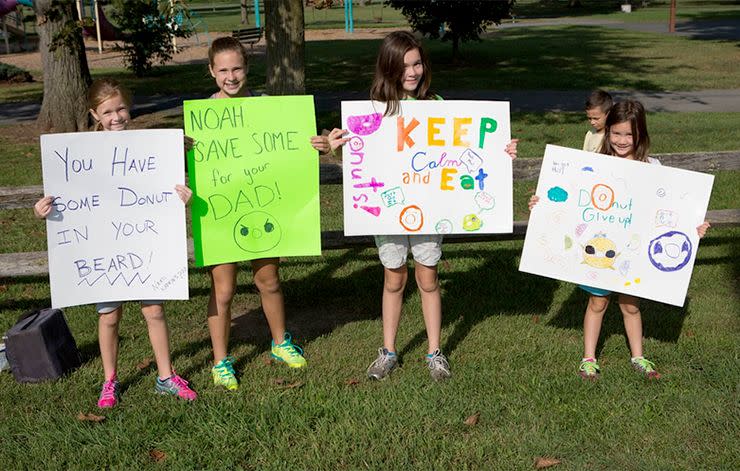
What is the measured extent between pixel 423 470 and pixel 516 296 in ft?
8.54

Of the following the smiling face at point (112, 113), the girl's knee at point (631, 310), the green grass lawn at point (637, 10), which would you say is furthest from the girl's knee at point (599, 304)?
the green grass lawn at point (637, 10)

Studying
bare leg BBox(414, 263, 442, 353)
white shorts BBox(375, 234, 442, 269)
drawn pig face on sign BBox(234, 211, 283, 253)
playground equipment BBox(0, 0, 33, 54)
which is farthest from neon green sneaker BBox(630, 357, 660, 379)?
playground equipment BBox(0, 0, 33, 54)

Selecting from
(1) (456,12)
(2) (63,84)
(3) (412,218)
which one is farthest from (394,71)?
(1) (456,12)

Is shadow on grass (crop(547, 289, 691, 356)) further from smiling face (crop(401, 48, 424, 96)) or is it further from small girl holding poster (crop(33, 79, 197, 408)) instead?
small girl holding poster (crop(33, 79, 197, 408))

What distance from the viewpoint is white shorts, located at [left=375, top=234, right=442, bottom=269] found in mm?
4906

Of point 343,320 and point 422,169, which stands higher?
point 422,169

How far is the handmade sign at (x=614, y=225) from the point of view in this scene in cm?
473

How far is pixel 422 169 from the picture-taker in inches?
191

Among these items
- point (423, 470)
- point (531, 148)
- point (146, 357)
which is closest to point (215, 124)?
point (146, 357)

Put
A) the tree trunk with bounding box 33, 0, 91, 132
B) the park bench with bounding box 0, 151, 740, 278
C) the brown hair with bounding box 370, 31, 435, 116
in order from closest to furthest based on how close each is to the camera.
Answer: the brown hair with bounding box 370, 31, 435, 116 → the park bench with bounding box 0, 151, 740, 278 → the tree trunk with bounding box 33, 0, 91, 132

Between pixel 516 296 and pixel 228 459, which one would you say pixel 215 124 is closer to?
pixel 228 459

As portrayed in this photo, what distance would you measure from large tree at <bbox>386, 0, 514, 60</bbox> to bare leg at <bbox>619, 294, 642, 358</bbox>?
1844 centimetres

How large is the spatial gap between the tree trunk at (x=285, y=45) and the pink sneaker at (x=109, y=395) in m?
6.78

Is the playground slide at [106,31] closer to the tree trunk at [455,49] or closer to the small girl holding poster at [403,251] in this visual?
the tree trunk at [455,49]
